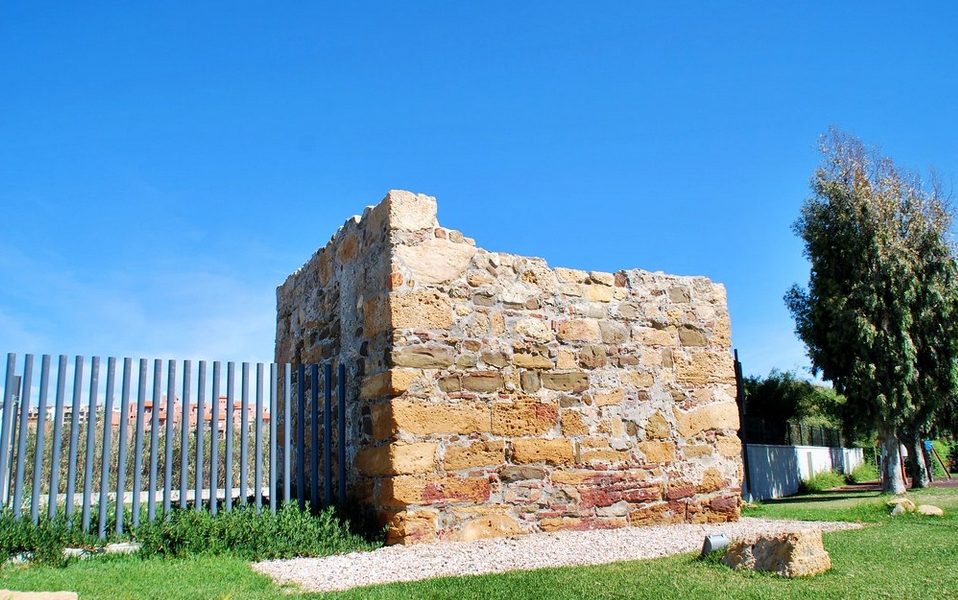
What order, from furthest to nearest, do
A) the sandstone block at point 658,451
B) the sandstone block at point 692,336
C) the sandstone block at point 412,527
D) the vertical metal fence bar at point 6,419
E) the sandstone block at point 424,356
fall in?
the sandstone block at point 692,336 → the sandstone block at point 658,451 → the sandstone block at point 424,356 → the sandstone block at point 412,527 → the vertical metal fence bar at point 6,419

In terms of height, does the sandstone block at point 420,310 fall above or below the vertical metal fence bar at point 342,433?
above

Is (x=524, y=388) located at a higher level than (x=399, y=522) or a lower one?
higher

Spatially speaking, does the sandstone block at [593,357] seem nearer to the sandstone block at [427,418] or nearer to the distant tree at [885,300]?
the sandstone block at [427,418]

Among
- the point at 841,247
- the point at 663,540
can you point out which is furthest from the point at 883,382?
the point at 663,540

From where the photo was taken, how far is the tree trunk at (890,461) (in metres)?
16.6

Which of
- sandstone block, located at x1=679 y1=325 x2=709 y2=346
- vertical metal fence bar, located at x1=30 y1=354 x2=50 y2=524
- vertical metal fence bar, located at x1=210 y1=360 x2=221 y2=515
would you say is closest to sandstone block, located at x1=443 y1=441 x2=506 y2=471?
vertical metal fence bar, located at x1=210 y1=360 x2=221 y2=515

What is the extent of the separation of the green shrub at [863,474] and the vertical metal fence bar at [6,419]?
76.1ft

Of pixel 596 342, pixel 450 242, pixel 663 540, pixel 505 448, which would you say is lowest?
pixel 663 540

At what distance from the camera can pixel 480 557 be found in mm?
5512

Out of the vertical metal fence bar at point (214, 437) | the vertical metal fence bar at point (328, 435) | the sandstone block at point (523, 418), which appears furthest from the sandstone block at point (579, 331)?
the vertical metal fence bar at point (214, 437)

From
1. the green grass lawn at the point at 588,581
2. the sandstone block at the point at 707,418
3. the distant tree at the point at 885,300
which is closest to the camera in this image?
the green grass lawn at the point at 588,581

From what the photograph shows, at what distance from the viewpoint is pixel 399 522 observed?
6078 mm

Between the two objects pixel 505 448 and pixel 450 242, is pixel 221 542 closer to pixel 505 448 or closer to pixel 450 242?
pixel 505 448

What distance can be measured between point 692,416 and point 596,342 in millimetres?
1363
